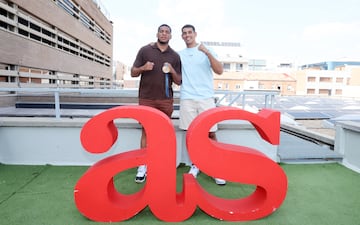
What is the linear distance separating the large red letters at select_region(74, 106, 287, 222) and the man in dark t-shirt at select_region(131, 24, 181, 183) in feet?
2.24

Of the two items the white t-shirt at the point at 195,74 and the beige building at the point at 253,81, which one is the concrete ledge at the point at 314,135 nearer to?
the white t-shirt at the point at 195,74

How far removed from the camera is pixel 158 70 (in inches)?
103

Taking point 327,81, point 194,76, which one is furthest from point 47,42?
point 327,81

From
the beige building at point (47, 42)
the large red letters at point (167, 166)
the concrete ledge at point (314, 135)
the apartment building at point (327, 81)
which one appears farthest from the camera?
the apartment building at point (327, 81)

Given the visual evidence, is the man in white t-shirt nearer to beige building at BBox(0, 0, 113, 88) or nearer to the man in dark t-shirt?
the man in dark t-shirt

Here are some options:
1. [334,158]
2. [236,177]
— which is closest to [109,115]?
[236,177]

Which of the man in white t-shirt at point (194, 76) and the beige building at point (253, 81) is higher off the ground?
the beige building at point (253, 81)

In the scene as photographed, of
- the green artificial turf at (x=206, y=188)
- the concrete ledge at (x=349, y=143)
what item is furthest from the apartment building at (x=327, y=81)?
the green artificial turf at (x=206, y=188)

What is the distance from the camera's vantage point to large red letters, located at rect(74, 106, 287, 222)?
197 centimetres

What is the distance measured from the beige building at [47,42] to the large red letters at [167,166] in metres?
4.98

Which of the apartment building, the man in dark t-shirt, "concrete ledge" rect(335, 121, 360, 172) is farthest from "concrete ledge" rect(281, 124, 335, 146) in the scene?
the apartment building

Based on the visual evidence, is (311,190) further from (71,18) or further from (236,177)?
(71,18)

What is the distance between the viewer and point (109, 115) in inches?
76.6

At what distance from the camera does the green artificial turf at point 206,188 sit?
2.01 m
